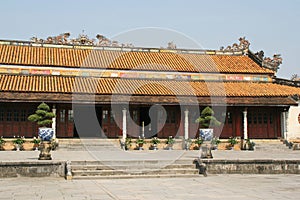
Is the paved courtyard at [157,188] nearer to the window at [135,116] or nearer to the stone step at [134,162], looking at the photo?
the stone step at [134,162]

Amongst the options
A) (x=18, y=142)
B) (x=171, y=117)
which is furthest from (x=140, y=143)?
(x=18, y=142)

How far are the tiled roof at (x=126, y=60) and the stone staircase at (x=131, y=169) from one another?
14.1 metres

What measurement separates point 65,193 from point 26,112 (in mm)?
15675

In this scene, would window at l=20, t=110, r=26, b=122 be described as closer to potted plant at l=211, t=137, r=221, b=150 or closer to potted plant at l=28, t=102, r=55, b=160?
potted plant at l=28, t=102, r=55, b=160

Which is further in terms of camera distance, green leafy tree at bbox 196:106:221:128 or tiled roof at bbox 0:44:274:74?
tiled roof at bbox 0:44:274:74

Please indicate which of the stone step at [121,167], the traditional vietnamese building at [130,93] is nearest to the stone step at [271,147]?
the traditional vietnamese building at [130,93]

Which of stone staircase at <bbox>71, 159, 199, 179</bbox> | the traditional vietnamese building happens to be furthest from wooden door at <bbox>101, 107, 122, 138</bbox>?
stone staircase at <bbox>71, 159, 199, 179</bbox>

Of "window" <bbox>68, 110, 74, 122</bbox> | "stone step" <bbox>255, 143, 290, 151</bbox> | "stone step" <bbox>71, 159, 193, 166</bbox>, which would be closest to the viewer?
"stone step" <bbox>71, 159, 193, 166</bbox>

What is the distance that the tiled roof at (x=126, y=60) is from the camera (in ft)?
90.3

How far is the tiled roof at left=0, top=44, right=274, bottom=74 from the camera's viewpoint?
1084 inches

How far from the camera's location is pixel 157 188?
11.1 meters

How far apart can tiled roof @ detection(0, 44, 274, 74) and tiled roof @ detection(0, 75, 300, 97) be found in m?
1.34

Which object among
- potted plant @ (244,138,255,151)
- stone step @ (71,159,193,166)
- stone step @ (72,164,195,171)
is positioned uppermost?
potted plant @ (244,138,255,151)

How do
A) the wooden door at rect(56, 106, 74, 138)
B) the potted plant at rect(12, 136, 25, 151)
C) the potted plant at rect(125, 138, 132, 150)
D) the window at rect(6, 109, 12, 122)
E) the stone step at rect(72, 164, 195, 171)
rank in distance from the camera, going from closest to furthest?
1. the stone step at rect(72, 164, 195, 171)
2. the potted plant at rect(12, 136, 25, 151)
3. the potted plant at rect(125, 138, 132, 150)
4. the window at rect(6, 109, 12, 122)
5. the wooden door at rect(56, 106, 74, 138)
